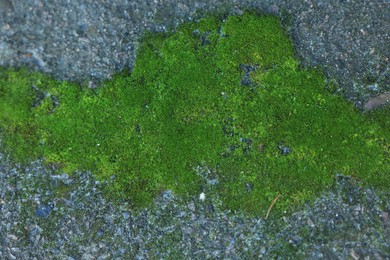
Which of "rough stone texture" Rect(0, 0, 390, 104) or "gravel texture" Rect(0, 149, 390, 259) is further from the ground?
"rough stone texture" Rect(0, 0, 390, 104)

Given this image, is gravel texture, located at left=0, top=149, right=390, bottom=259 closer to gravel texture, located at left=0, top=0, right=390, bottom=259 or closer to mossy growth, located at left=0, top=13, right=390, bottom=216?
gravel texture, located at left=0, top=0, right=390, bottom=259

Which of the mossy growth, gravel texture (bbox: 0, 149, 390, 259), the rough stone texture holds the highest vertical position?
the rough stone texture

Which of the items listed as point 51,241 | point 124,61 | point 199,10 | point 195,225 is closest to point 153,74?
point 124,61

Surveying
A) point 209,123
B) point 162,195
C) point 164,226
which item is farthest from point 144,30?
point 164,226

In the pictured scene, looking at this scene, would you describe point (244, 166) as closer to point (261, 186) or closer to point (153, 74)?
point (261, 186)

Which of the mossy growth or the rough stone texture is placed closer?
the mossy growth

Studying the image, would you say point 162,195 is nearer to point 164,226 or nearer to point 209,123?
point 164,226

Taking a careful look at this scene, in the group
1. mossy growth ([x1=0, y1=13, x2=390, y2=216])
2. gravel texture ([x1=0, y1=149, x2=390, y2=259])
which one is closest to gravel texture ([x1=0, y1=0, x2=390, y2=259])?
gravel texture ([x1=0, y1=149, x2=390, y2=259])
